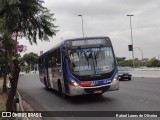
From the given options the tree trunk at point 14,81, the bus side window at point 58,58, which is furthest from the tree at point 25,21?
the bus side window at point 58,58

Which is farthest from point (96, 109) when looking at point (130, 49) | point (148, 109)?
point (130, 49)

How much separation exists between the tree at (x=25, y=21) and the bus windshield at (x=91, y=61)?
269cm

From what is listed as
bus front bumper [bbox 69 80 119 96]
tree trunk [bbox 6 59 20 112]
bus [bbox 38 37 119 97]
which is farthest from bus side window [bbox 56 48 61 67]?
tree trunk [bbox 6 59 20 112]

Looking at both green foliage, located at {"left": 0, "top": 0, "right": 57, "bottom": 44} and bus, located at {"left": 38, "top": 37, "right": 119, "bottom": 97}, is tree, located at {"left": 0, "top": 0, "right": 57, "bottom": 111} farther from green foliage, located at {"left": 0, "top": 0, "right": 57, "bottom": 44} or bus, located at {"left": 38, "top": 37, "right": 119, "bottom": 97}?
bus, located at {"left": 38, "top": 37, "right": 119, "bottom": 97}

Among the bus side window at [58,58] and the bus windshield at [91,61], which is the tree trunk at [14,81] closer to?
the bus windshield at [91,61]

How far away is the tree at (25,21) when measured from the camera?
16.9 meters

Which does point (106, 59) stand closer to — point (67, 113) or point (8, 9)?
point (67, 113)

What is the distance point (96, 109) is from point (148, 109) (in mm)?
2211

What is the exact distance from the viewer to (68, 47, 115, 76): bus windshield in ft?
53.5

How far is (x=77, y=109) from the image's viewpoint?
14656mm

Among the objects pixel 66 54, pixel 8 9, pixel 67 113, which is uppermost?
pixel 8 9

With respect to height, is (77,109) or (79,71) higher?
(79,71)

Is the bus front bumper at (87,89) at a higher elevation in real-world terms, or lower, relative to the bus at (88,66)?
lower

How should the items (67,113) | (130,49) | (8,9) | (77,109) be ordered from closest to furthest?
(67,113) < (77,109) < (8,9) < (130,49)
